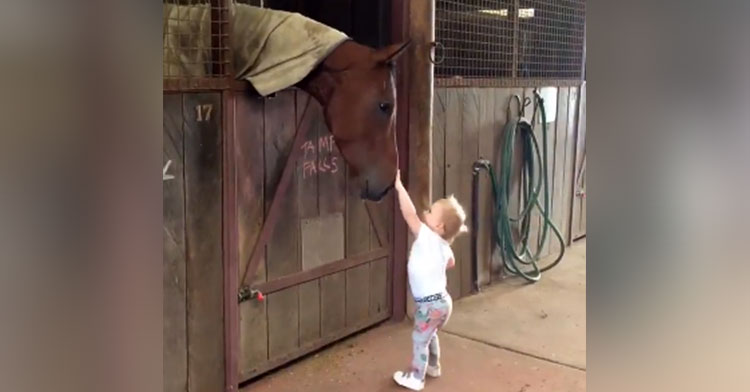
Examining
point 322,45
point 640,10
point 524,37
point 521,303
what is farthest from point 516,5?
point 640,10

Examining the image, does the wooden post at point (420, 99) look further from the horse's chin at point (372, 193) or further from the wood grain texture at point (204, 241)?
the wood grain texture at point (204, 241)

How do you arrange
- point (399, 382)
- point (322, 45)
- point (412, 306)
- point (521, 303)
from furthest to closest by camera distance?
point (521, 303) < point (412, 306) < point (399, 382) < point (322, 45)

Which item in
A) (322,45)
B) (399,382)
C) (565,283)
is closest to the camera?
(322,45)

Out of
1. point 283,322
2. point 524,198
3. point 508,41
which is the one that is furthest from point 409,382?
point 508,41

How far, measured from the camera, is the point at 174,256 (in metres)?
2.50

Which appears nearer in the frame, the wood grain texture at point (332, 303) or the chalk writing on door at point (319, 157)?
the chalk writing on door at point (319, 157)

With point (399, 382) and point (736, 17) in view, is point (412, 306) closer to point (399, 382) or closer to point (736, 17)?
point (399, 382)

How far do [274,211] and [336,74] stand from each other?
0.66 metres

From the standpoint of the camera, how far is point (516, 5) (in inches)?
176

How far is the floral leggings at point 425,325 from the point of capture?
2727 millimetres

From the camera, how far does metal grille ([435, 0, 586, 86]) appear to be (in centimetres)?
398

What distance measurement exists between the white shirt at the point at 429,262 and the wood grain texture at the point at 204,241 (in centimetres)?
79

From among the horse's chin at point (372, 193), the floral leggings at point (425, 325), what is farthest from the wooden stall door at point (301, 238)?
the floral leggings at point (425, 325)

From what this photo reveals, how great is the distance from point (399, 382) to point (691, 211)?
2469 mm
